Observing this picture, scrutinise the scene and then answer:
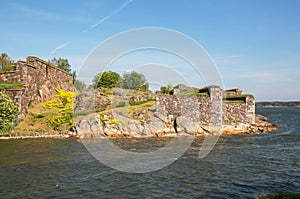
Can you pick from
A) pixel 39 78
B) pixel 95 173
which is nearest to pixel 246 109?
pixel 95 173

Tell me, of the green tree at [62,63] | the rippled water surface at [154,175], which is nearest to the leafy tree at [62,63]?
the green tree at [62,63]

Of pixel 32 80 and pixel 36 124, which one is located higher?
pixel 32 80

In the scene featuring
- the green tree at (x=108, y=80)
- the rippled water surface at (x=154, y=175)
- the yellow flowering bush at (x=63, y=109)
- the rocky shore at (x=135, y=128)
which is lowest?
the rippled water surface at (x=154, y=175)

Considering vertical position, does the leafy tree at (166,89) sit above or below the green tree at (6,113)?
above

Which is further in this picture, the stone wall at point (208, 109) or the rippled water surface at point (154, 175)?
the stone wall at point (208, 109)

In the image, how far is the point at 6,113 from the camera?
2880 cm

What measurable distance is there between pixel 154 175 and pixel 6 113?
21.9m

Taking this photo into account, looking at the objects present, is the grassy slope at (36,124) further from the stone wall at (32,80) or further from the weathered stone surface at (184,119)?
the weathered stone surface at (184,119)

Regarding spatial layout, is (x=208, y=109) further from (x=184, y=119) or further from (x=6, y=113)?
(x=6, y=113)

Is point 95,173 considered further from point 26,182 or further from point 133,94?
point 133,94

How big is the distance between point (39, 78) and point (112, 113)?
17.4 meters

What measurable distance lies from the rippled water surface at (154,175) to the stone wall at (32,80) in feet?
41.1

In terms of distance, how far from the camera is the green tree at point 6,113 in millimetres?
28125

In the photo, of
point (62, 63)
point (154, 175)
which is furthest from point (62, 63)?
point (154, 175)
